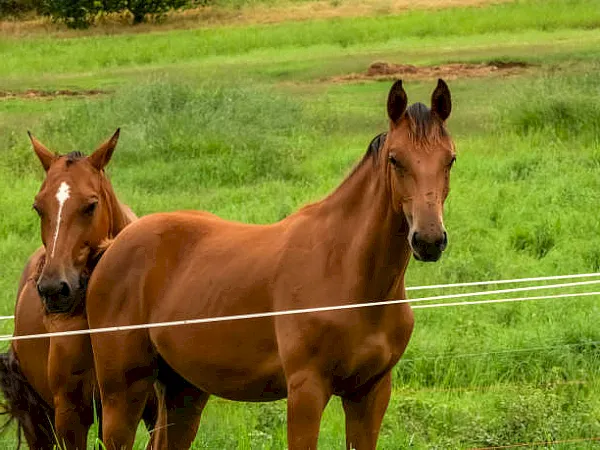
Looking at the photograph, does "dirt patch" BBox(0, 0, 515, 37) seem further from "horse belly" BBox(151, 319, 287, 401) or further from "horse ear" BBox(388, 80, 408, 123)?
"horse ear" BBox(388, 80, 408, 123)

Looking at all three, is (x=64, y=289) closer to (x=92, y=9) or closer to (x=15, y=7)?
(x=92, y=9)

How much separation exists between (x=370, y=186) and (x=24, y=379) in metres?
2.36

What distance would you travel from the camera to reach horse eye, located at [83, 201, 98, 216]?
5688 mm

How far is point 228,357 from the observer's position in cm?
507

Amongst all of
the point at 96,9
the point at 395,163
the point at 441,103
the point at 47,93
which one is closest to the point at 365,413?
the point at 395,163

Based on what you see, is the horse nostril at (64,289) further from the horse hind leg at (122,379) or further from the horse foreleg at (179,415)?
the horse foreleg at (179,415)

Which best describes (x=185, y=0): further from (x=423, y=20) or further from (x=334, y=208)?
(x=334, y=208)

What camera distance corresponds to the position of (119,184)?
44.3 feet

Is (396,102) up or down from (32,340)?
up

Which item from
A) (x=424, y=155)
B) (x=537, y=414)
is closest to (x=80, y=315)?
(x=424, y=155)

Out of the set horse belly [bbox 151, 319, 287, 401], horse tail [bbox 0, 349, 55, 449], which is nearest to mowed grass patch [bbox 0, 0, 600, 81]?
horse tail [bbox 0, 349, 55, 449]

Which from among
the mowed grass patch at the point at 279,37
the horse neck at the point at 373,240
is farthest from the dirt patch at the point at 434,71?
the horse neck at the point at 373,240

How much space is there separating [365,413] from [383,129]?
42.4 feet

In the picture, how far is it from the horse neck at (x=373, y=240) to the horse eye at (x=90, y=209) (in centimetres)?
132
